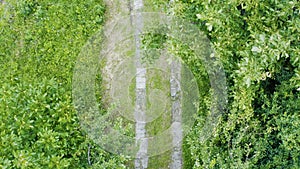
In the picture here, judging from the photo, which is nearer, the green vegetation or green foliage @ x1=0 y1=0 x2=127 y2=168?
the green vegetation

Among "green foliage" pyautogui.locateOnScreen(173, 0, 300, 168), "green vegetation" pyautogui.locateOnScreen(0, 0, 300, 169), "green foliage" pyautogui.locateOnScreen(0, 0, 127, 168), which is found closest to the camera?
"green foliage" pyautogui.locateOnScreen(173, 0, 300, 168)

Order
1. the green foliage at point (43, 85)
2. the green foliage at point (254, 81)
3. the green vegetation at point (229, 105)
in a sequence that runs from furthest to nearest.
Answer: the green foliage at point (43, 85)
the green vegetation at point (229, 105)
the green foliage at point (254, 81)

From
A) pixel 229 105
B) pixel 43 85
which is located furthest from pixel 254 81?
pixel 43 85

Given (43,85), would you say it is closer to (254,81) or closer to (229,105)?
(229,105)

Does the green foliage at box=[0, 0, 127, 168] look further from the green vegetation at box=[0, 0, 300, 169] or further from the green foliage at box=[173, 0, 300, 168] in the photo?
the green foliage at box=[173, 0, 300, 168]

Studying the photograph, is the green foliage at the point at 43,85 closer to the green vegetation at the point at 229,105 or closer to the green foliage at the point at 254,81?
the green vegetation at the point at 229,105

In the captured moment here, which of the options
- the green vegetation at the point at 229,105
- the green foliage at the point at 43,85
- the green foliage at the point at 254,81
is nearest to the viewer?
the green foliage at the point at 254,81

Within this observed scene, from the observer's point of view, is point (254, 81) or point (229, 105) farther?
point (229, 105)

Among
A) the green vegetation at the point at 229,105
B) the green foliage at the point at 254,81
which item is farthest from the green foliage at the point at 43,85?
the green foliage at the point at 254,81

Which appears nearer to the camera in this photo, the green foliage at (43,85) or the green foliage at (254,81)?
the green foliage at (254,81)

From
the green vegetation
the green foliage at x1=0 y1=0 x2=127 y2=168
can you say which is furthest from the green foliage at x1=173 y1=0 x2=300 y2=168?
the green foliage at x1=0 y1=0 x2=127 y2=168

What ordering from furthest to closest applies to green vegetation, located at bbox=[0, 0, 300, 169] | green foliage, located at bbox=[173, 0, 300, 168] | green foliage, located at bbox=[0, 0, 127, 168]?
green foliage, located at bbox=[0, 0, 127, 168] → green vegetation, located at bbox=[0, 0, 300, 169] → green foliage, located at bbox=[173, 0, 300, 168]

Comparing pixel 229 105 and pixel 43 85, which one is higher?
pixel 43 85

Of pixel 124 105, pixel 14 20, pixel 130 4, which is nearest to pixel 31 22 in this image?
pixel 14 20
